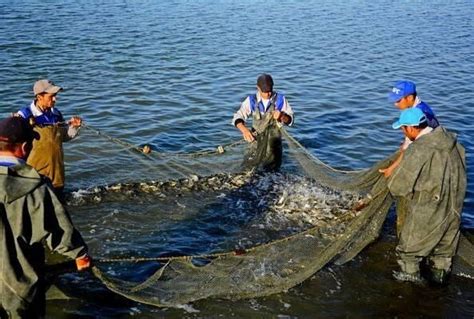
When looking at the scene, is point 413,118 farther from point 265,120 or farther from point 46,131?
point 46,131

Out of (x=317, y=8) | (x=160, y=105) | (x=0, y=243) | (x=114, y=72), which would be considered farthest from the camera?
(x=317, y=8)

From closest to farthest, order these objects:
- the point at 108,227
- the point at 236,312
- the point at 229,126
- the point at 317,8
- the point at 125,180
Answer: the point at 236,312, the point at 108,227, the point at 125,180, the point at 229,126, the point at 317,8

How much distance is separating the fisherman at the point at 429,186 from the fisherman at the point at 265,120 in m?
3.13

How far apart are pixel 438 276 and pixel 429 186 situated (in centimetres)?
130

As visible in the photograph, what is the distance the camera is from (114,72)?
16.7m

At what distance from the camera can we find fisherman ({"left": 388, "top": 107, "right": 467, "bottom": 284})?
17.3 feet

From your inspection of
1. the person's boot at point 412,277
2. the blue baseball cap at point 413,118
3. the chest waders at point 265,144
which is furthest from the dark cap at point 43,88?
the person's boot at point 412,277

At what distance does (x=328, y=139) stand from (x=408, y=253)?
20.6ft

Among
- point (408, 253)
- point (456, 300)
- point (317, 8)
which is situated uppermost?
point (317, 8)

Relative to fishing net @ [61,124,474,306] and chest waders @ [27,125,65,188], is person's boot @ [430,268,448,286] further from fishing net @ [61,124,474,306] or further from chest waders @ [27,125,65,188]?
chest waders @ [27,125,65,188]

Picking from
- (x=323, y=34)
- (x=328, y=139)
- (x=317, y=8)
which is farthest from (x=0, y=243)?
(x=317, y=8)

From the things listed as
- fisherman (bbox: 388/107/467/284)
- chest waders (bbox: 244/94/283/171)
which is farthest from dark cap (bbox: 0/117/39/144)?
chest waders (bbox: 244/94/283/171)

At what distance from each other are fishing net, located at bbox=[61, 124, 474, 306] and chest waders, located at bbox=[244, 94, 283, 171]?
6 centimetres

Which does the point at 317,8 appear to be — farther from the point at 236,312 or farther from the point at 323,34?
the point at 236,312
